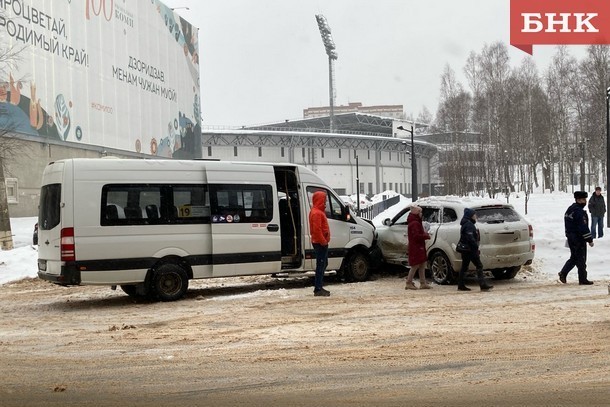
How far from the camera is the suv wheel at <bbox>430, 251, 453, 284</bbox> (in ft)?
46.5

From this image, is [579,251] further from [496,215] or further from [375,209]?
[375,209]

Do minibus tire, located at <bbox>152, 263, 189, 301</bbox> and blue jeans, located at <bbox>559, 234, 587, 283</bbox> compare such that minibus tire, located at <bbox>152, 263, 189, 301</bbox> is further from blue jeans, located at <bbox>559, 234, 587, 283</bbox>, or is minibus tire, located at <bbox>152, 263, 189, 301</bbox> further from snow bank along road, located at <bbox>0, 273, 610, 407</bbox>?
blue jeans, located at <bbox>559, 234, 587, 283</bbox>

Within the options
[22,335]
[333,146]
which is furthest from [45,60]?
[333,146]

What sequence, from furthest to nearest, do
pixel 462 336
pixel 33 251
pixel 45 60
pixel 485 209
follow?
1. pixel 45 60
2. pixel 33 251
3. pixel 485 209
4. pixel 462 336

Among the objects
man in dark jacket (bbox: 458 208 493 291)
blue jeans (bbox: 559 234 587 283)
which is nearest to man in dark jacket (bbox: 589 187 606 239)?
blue jeans (bbox: 559 234 587 283)

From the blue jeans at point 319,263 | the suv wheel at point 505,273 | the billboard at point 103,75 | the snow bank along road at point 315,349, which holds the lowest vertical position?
the snow bank along road at point 315,349

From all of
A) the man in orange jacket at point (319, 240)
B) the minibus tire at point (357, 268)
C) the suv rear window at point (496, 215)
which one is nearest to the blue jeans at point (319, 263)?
the man in orange jacket at point (319, 240)

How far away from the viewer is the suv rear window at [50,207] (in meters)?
12.1

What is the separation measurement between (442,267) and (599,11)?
1439 cm

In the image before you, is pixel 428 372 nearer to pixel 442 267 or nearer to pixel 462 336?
pixel 462 336

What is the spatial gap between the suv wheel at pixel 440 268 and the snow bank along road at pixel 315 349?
122 cm

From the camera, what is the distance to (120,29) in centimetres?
5838

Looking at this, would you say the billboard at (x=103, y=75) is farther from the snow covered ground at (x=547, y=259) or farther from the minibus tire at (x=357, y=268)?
the minibus tire at (x=357, y=268)

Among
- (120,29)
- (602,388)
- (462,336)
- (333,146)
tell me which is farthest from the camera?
(333,146)
